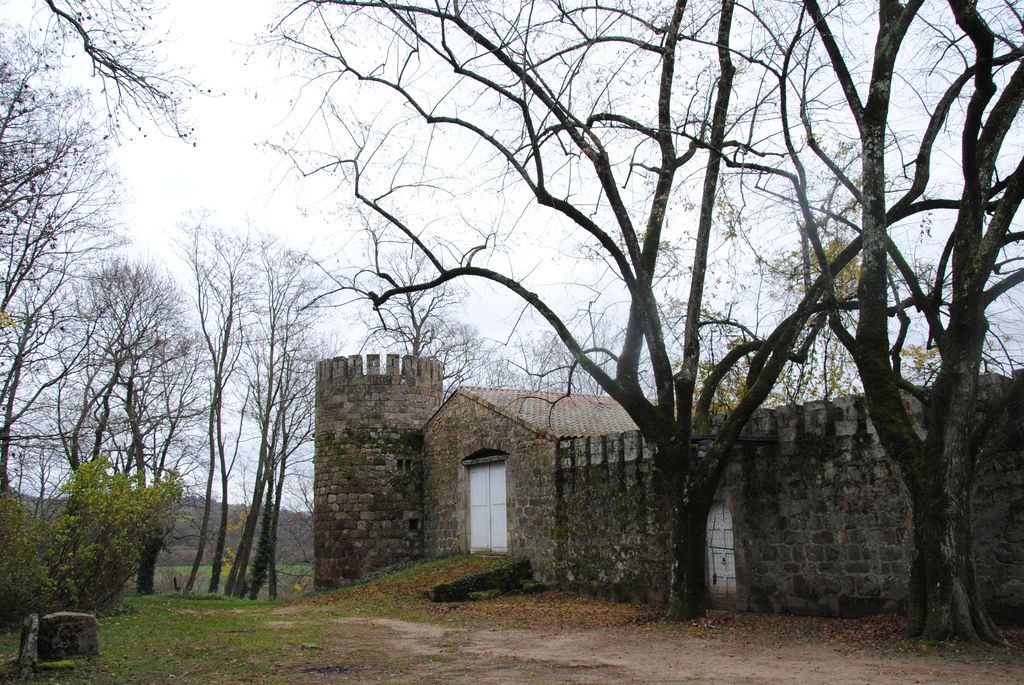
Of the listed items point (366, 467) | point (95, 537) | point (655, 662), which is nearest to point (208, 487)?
point (366, 467)

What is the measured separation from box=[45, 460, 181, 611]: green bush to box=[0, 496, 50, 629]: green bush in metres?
0.19

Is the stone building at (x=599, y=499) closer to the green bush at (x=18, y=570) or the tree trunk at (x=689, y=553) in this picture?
the tree trunk at (x=689, y=553)

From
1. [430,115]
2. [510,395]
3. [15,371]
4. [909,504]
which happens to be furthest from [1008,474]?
[15,371]

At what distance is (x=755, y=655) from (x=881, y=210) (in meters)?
4.80

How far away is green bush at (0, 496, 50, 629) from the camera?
32.1 ft

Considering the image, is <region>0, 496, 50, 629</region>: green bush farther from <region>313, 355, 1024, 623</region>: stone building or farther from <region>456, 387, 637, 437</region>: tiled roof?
<region>456, 387, 637, 437</region>: tiled roof

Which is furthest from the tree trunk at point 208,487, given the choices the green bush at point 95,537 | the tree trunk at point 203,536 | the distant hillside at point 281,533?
the green bush at point 95,537

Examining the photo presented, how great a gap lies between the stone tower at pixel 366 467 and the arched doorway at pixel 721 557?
1027cm

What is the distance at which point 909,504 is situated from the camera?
27.2ft

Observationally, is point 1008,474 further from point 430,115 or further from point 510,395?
point 510,395

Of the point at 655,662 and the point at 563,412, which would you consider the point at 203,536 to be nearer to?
the point at 563,412

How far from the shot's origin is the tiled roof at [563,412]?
17.1 m

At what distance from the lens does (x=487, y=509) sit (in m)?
17.9

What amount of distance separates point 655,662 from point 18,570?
7680 millimetres
